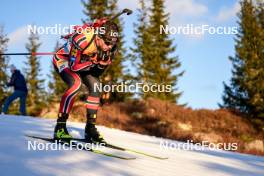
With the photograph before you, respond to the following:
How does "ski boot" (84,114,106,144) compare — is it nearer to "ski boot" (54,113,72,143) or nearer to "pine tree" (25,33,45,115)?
"ski boot" (54,113,72,143)

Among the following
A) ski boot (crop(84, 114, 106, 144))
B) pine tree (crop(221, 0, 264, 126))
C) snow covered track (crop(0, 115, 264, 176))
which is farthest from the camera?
pine tree (crop(221, 0, 264, 126))

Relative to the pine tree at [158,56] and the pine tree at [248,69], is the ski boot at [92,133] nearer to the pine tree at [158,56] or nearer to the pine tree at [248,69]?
the pine tree at [248,69]

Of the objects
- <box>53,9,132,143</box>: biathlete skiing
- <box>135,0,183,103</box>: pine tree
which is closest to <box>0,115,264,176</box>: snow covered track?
<box>53,9,132,143</box>: biathlete skiing

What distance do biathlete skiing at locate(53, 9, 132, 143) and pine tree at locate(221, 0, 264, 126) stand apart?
19.8 meters

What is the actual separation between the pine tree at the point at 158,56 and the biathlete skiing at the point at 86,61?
26.0 metres

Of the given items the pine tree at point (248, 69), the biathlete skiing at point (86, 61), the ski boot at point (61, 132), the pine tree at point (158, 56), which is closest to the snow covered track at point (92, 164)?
the ski boot at point (61, 132)

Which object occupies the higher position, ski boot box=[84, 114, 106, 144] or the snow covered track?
ski boot box=[84, 114, 106, 144]

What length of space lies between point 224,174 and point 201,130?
1513 cm

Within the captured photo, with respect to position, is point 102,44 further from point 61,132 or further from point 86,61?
point 61,132

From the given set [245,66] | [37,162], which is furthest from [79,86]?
[245,66]

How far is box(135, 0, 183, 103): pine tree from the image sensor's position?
3359cm

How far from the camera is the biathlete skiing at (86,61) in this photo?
231 inches

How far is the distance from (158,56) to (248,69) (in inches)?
406

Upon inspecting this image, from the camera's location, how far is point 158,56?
34.7m
